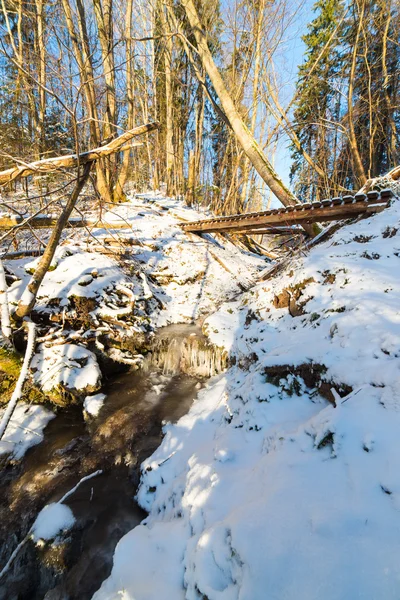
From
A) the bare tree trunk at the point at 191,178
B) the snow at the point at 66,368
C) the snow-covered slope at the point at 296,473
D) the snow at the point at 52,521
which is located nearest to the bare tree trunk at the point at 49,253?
the snow at the point at 66,368

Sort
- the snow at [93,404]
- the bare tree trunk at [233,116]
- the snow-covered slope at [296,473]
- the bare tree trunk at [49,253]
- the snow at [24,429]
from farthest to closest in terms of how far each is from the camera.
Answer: the bare tree trunk at [233,116] < the snow at [93,404] < the snow at [24,429] < the bare tree trunk at [49,253] < the snow-covered slope at [296,473]

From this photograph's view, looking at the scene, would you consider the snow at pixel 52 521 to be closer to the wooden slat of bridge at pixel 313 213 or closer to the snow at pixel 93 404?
the snow at pixel 93 404

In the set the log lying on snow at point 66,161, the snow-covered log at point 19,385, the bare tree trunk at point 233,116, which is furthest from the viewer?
the bare tree trunk at point 233,116

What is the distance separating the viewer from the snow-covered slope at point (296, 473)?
135 cm

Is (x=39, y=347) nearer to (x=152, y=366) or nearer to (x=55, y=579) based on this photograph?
(x=152, y=366)

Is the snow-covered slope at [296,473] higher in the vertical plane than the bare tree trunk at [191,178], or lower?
lower

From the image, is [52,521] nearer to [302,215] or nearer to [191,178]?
[302,215]

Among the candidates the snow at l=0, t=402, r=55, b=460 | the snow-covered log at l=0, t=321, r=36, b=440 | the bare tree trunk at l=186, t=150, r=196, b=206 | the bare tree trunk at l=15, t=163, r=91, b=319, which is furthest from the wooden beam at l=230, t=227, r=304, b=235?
the snow at l=0, t=402, r=55, b=460

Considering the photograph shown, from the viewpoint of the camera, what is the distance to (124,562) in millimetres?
2297

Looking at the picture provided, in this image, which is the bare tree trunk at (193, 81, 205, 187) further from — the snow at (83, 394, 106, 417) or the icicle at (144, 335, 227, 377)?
the snow at (83, 394, 106, 417)

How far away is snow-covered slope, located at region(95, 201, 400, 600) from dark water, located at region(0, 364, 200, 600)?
391mm

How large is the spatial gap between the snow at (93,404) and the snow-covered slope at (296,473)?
1434 mm

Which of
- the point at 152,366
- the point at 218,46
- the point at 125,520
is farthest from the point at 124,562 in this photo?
the point at 218,46

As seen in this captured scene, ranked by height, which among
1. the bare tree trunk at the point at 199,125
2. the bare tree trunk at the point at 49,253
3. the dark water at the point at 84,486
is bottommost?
the dark water at the point at 84,486
